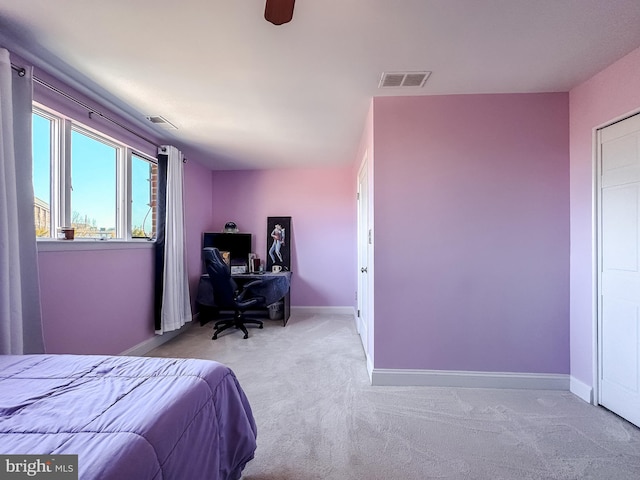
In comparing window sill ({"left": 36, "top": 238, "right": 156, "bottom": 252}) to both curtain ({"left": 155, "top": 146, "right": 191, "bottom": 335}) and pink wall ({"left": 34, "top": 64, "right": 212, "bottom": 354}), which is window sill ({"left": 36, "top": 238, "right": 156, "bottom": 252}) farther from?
curtain ({"left": 155, "top": 146, "right": 191, "bottom": 335})

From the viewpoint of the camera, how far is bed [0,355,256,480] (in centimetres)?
78

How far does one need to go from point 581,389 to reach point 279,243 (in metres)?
3.82

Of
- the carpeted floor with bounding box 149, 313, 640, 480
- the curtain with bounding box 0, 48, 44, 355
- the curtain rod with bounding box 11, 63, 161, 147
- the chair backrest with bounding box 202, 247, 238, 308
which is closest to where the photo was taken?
the carpeted floor with bounding box 149, 313, 640, 480

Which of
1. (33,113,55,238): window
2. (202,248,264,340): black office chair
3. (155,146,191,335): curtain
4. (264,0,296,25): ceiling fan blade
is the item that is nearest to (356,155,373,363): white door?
(202,248,264,340): black office chair

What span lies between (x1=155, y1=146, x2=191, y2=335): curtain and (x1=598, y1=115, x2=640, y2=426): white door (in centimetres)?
394

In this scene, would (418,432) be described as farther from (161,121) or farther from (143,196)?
(143,196)

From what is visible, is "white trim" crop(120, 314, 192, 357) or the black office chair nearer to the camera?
"white trim" crop(120, 314, 192, 357)

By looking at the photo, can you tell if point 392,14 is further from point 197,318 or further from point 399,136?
point 197,318

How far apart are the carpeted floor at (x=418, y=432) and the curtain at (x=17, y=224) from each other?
59.0 inches

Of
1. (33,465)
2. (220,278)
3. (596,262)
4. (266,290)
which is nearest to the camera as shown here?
(33,465)

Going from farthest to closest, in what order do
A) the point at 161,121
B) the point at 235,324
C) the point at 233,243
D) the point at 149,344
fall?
the point at 233,243 < the point at 235,324 < the point at 149,344 < the point at 161,121

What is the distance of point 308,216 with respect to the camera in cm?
472

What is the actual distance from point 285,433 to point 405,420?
2.60 ft

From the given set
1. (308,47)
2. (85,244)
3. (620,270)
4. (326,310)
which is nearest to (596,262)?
(620,270)
